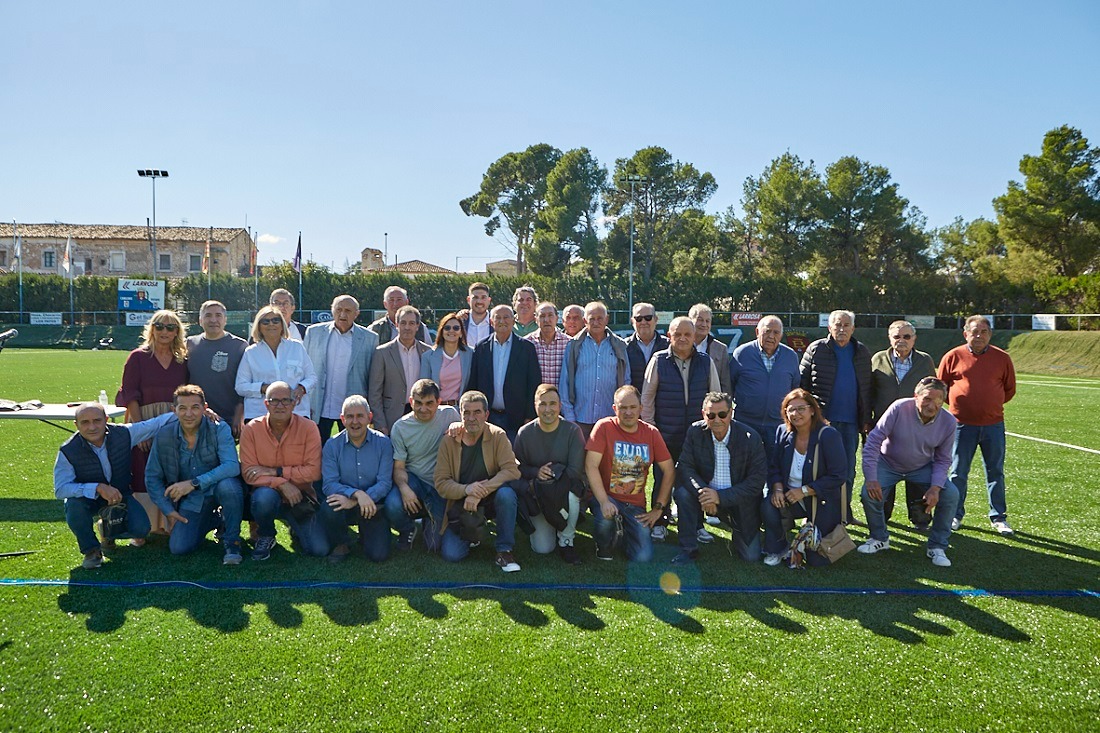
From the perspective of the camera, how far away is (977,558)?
5.09 meters

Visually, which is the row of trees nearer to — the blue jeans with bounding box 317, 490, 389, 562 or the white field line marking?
the white field line marking

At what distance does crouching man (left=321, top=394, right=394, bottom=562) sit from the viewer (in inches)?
190

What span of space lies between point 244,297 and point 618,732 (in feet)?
137

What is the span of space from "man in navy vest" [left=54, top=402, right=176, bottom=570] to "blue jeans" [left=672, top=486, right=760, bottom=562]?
3.63m

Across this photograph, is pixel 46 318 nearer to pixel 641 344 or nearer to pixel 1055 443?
pixel 641 344

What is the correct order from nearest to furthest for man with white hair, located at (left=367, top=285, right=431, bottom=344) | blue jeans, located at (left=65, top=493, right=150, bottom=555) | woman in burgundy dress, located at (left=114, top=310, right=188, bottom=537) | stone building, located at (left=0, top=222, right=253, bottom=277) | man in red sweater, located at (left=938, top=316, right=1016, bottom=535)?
1. blue jeans, located at (left=65, top=493, right=150, bottom=555)
2. woman in burgundy dress, located at (left=114, top=310, right=188, bottom=537)
3. man in red sweater, located at (left=938, top=316, right=1016, bottom=535)
4. man with white hair, located at (left=367, top=285, right=431, bottom=344)
5. stone building, located at (left=0, top=222, right=253, bottom=277)

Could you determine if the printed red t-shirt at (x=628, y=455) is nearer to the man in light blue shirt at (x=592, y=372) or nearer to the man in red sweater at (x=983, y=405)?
the man in light blue shirt at (x=592, y=372)

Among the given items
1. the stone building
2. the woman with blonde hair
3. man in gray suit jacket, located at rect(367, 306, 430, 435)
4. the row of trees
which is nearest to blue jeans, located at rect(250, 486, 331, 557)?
the woman with blonde hair

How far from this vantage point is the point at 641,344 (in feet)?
20.1

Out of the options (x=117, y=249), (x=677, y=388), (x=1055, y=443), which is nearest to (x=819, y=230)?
(x=1055, y=443)

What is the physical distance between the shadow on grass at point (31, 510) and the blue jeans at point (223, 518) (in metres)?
1.46

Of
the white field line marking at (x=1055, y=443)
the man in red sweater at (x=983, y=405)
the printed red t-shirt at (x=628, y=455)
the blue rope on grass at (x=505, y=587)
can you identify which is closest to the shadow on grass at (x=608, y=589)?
the blue rope on grass at (x=505, y=587)

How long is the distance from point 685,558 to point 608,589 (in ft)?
2.53

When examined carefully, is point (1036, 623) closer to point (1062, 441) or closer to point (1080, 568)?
point (1080, 568)
